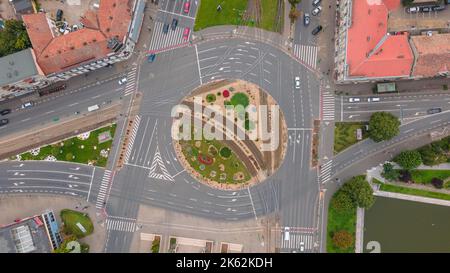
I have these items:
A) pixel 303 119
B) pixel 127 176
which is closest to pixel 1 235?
pixel 127 176

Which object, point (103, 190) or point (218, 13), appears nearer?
point (218, 13)

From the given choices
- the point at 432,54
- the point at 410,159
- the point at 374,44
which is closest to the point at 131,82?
the point at 374,44

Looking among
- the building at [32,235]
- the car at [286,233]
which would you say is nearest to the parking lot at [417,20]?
the car at [286,233]

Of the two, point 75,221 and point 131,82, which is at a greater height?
point 131,82

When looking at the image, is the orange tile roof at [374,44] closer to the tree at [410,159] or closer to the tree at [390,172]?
the tree at [410,159]

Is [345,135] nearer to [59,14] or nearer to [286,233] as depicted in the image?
[286,233]

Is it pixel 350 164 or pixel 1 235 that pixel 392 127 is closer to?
pixel 350 164
